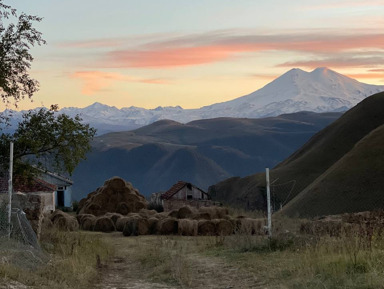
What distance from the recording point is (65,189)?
3275 inches

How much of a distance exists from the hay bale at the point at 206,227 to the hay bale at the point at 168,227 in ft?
6.30

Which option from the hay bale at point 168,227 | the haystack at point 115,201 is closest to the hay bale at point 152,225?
the hay bale at point 168,227

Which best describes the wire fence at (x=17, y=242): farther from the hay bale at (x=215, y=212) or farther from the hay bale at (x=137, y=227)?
the hay bale at (x=215, y=212)

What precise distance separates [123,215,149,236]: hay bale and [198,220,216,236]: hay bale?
3675 millimetres

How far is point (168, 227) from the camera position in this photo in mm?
35625

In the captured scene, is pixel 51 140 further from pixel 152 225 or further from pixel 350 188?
pixel 350 188

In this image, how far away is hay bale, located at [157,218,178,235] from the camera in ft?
117

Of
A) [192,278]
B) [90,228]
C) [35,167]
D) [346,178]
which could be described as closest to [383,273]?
[192,278]

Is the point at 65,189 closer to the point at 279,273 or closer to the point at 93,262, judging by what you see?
the point at 93,262

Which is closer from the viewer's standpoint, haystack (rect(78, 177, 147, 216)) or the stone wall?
the stone wall

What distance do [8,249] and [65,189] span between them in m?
66.7

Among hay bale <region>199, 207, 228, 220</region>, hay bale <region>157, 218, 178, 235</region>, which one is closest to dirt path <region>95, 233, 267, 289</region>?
hay bale <region>157, 218, 178, 235</region>

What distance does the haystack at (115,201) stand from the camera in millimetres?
52938

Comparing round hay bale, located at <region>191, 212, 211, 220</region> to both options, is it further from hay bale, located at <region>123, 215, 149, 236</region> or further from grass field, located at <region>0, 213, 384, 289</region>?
grass field, located at <region>0, 213, 384, 289</region>
